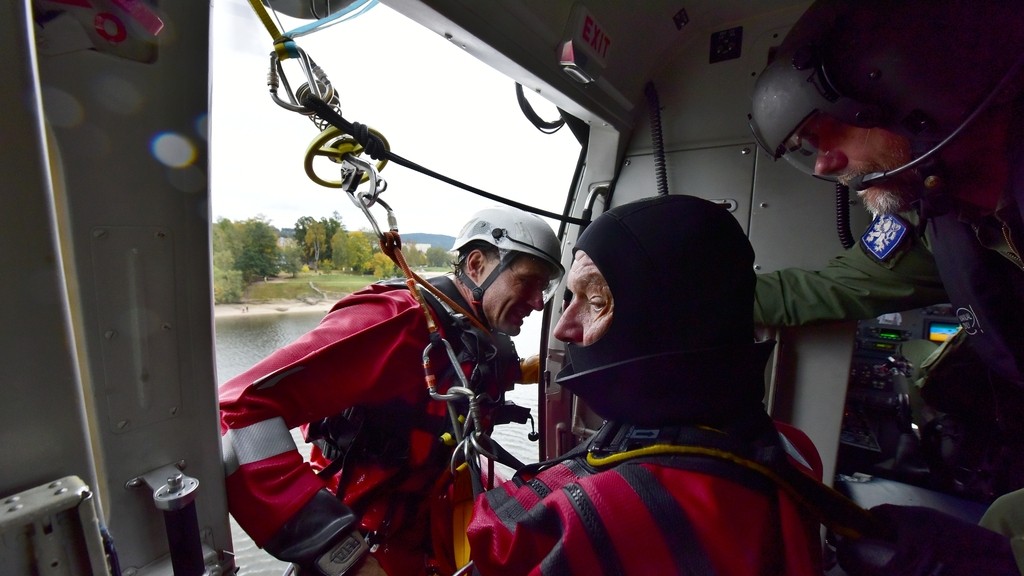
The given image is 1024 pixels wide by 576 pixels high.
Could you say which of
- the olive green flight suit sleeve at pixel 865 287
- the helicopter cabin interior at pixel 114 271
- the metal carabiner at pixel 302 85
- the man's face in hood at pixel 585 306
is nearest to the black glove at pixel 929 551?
the helicopter cabin interior at pixel 114 271

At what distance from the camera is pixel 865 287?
65.4 inches

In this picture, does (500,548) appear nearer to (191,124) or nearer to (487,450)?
(487,450)

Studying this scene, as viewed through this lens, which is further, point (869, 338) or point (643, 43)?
point (869, 338)

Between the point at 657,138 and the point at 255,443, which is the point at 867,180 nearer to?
the point at 657,138

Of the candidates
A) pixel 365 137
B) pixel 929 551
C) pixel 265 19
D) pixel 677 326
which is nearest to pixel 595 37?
pixel 365 137

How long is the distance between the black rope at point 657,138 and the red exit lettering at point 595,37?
1.78 feet

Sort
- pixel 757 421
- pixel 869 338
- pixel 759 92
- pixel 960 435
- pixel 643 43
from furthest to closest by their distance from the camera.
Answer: pixel 869 338, pixel 960 435, pixel 643 43, pixel 759 92, pixel 757 421

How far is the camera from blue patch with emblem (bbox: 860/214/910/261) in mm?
1604

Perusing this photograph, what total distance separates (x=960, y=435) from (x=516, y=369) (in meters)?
2.50

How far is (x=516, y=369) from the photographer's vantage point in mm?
2152

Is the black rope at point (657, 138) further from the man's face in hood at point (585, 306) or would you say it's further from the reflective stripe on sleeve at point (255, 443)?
the reflective stripe on sleeve at point (255, 443)

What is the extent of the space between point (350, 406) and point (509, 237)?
0.97 metres

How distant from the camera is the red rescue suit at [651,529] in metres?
0.68

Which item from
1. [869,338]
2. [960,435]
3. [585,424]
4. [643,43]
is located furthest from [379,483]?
[869,338]
